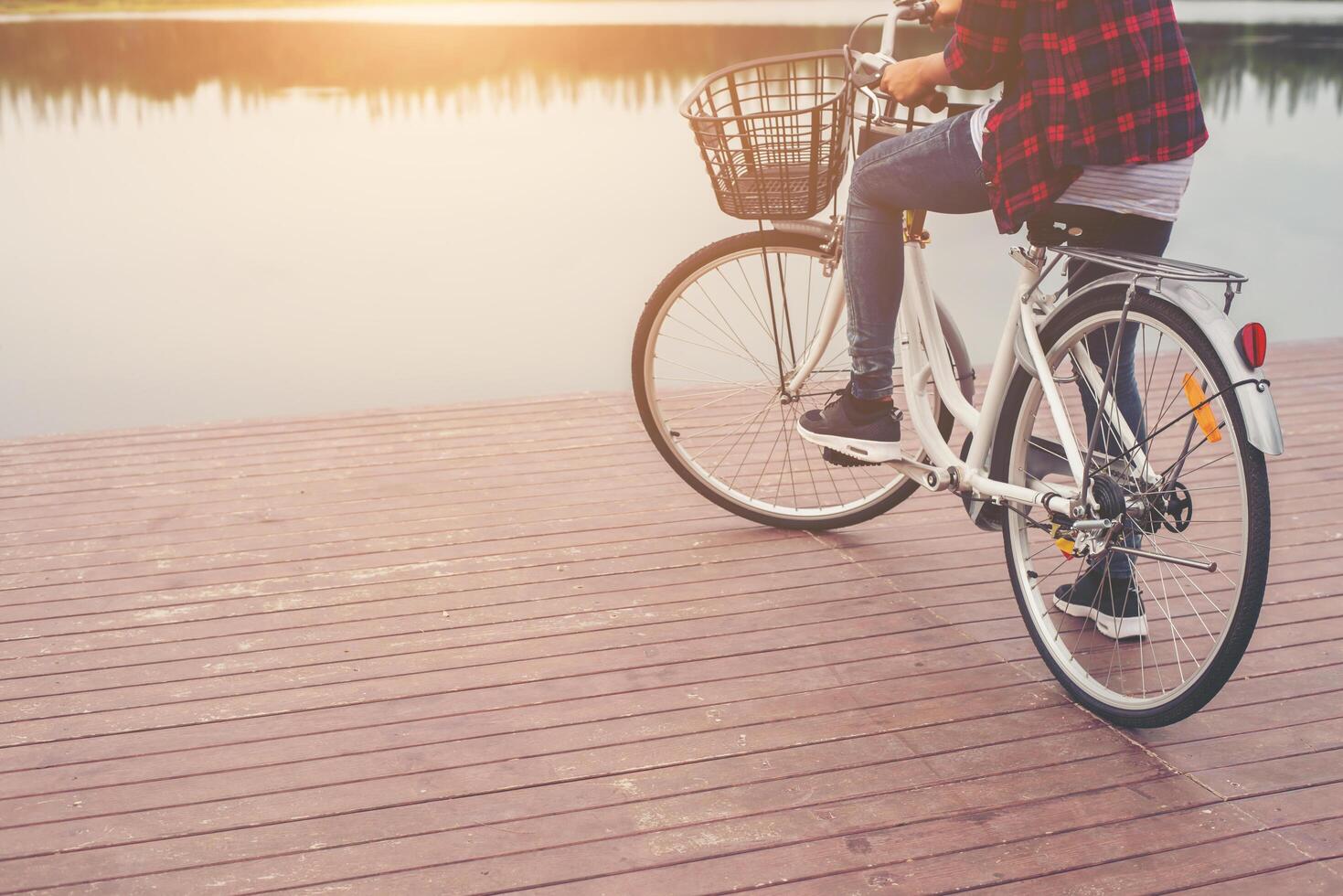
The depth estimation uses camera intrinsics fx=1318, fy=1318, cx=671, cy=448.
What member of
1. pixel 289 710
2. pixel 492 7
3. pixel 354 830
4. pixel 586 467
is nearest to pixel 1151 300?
pixel 354 830

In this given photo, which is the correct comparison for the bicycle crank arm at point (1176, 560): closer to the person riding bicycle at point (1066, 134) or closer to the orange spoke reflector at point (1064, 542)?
the orange spoke reflector at point (1064, 542)

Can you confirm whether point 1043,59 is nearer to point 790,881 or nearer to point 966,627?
point 966,627

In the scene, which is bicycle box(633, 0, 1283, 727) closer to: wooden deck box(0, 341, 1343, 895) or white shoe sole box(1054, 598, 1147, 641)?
white shoe sole box(1054, 598, 1147, 641)

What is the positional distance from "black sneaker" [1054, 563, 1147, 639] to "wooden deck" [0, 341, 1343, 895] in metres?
0.15

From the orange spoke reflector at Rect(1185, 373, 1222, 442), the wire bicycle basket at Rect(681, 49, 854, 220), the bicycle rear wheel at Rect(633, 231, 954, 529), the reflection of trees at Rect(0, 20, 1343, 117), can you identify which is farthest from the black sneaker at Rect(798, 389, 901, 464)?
the reflection of trees at Rect(0, 20, 1343, 117)

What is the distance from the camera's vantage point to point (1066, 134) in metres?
1.89

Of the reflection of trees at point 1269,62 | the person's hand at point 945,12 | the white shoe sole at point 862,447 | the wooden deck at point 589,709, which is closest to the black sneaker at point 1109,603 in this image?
the wooden deck at point 589,709

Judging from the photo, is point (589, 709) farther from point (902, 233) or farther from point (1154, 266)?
point (1154, 266)

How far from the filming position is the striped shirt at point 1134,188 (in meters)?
1.93

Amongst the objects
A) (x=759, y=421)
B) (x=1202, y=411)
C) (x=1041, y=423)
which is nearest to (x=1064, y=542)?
(x=1202, y=411)

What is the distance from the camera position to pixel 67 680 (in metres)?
2.29

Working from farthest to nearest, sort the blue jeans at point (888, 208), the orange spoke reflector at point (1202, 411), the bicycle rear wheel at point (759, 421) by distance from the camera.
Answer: the bicycle rear wheel at point (759, 421), the blue jeans at point (888, 208), the orange spoke reflector at point (1202, 411)

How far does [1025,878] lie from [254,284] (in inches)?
250

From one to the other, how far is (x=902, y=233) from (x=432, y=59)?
479 inches
